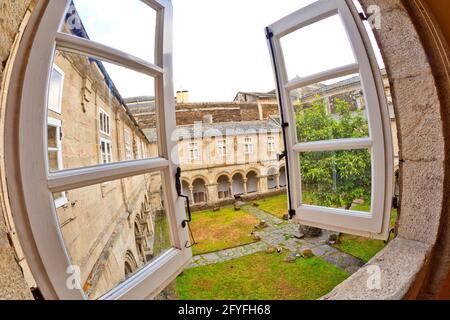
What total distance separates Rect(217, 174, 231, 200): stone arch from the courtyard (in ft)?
9.98

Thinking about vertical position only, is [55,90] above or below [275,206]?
above

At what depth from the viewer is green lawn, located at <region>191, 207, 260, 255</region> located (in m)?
5.56

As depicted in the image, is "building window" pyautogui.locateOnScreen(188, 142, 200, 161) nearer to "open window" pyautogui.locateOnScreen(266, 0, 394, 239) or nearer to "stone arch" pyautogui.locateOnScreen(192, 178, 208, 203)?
"stone arch" pyautogui.locateOnScreen(192, 178, 208, 203)

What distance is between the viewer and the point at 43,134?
0.47 m

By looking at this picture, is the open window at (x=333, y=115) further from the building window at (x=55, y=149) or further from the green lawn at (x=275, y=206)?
the green lawn at (x=275, y=206)

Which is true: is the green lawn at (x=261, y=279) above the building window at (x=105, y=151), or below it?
below

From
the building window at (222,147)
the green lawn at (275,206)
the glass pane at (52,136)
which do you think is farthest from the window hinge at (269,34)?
the building window at (222,147)

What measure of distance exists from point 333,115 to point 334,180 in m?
0.40

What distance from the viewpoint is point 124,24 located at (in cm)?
84

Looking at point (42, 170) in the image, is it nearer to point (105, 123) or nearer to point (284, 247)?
point (105, 123)

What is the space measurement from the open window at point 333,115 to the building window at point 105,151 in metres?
0.85

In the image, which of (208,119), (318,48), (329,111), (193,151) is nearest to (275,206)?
→ (193,151)

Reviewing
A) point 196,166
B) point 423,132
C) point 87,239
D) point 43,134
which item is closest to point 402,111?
point 423,132

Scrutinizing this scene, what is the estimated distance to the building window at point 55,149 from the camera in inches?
22.5
